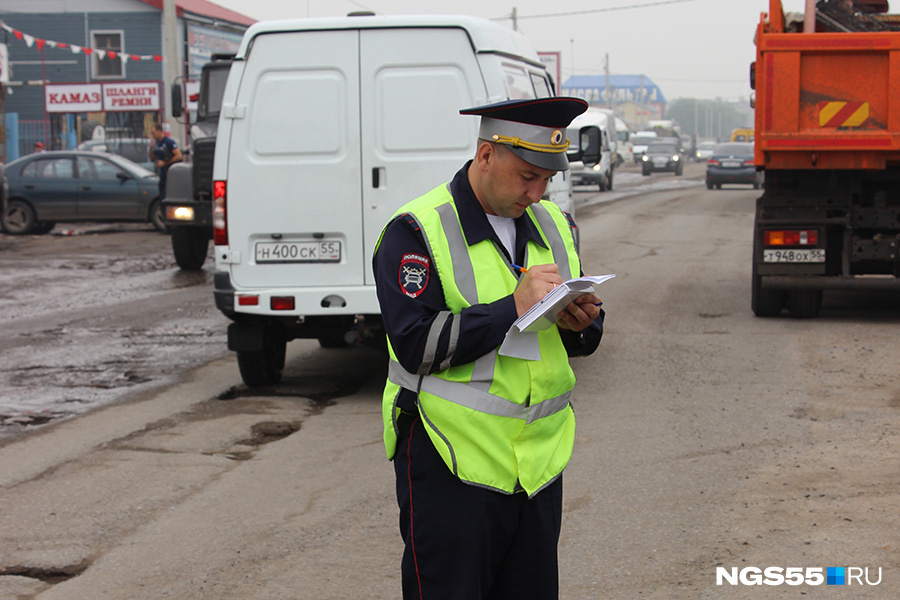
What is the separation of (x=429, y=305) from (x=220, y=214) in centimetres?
494

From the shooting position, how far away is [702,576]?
4273 mm

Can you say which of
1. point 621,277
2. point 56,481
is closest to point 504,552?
point 56,481

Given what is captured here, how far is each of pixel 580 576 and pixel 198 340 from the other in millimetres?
6529

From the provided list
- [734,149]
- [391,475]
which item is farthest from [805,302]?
[734,149]

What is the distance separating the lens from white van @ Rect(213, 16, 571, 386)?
710 centimetres

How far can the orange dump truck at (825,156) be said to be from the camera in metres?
9.27

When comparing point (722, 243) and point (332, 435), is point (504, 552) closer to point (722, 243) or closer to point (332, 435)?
point (332, 435)

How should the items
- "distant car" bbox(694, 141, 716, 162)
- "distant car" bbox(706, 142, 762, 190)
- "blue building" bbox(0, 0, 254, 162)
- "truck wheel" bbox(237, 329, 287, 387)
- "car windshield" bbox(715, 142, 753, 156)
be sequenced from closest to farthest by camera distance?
A: "truck wheel" bbox(237, 329, 287, 387), "car windshield" bbox(715, 142, 753, 156), "distant car" bbox(706, 142, 762, 190), "blue building" bbox(0, 0, 254, 162), "distant car" bbox(694, 141, 716, 162)

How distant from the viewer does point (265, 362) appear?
25.8 ft

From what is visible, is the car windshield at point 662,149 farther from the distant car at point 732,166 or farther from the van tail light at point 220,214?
the van tail light at point 220,214

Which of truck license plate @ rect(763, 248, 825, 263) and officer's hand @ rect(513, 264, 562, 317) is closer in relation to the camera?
officer's hand @ rect(513, 264, 562, 317)

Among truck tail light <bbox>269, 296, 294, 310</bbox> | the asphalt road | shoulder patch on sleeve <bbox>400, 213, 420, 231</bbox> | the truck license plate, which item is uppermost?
shoulder patch on sleeve <bbox>400, 213, 420, 231</bbox>

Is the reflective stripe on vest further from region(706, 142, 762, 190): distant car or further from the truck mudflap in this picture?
region(706, 142, 762, 190): distant car

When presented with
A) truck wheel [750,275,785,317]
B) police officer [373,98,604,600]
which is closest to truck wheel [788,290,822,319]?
truck wheel [750,275,785,317]
